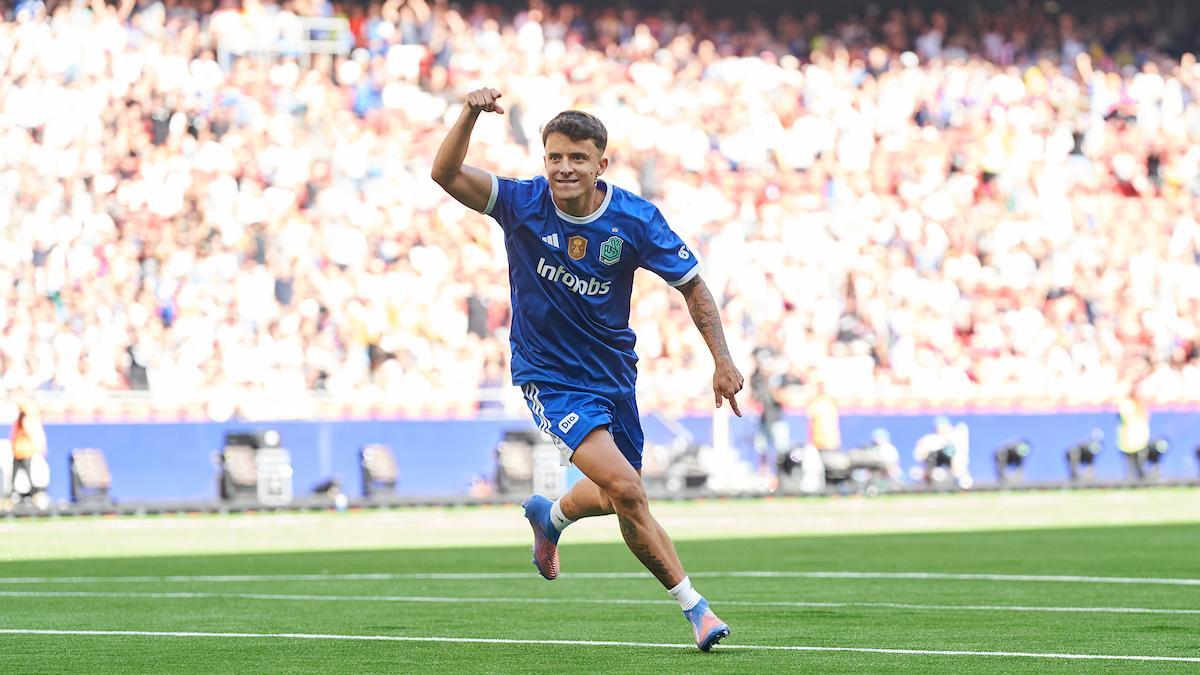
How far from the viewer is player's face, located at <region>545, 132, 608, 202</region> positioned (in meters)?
8.12

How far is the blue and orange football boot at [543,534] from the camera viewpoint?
29.7ft

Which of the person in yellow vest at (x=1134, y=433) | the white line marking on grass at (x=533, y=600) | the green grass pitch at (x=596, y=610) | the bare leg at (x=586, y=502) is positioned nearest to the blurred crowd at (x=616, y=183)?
the person in yellow vest at (x=1134, y=433)

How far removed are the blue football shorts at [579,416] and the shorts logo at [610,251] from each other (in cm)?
57

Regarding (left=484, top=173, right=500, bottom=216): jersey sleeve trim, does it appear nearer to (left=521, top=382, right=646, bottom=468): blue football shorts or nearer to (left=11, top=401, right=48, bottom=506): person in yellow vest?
(left=521, top=382, right=646, bottom=468): blue football shorts

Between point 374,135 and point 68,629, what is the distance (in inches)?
902

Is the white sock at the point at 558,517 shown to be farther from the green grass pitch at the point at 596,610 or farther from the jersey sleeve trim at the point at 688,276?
the jersey sleeve trim at the point at 688,276

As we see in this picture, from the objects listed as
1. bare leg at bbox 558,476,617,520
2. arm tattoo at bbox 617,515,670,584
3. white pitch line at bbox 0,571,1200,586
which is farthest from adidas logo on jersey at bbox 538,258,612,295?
white pitch line at bbox 0,571,1200,586

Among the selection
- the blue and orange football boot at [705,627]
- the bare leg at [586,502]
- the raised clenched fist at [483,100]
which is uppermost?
the raised clenched fist at [483,100]

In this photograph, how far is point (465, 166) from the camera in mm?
8070

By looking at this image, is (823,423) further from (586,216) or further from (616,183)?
(586,216)

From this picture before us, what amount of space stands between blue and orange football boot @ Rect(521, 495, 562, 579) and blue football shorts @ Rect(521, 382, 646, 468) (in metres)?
0.67

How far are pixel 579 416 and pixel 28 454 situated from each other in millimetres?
17487

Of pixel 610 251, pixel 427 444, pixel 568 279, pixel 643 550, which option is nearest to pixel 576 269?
pixel 568 279

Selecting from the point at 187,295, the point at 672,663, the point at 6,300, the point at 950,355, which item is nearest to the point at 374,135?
the point at 187,295
